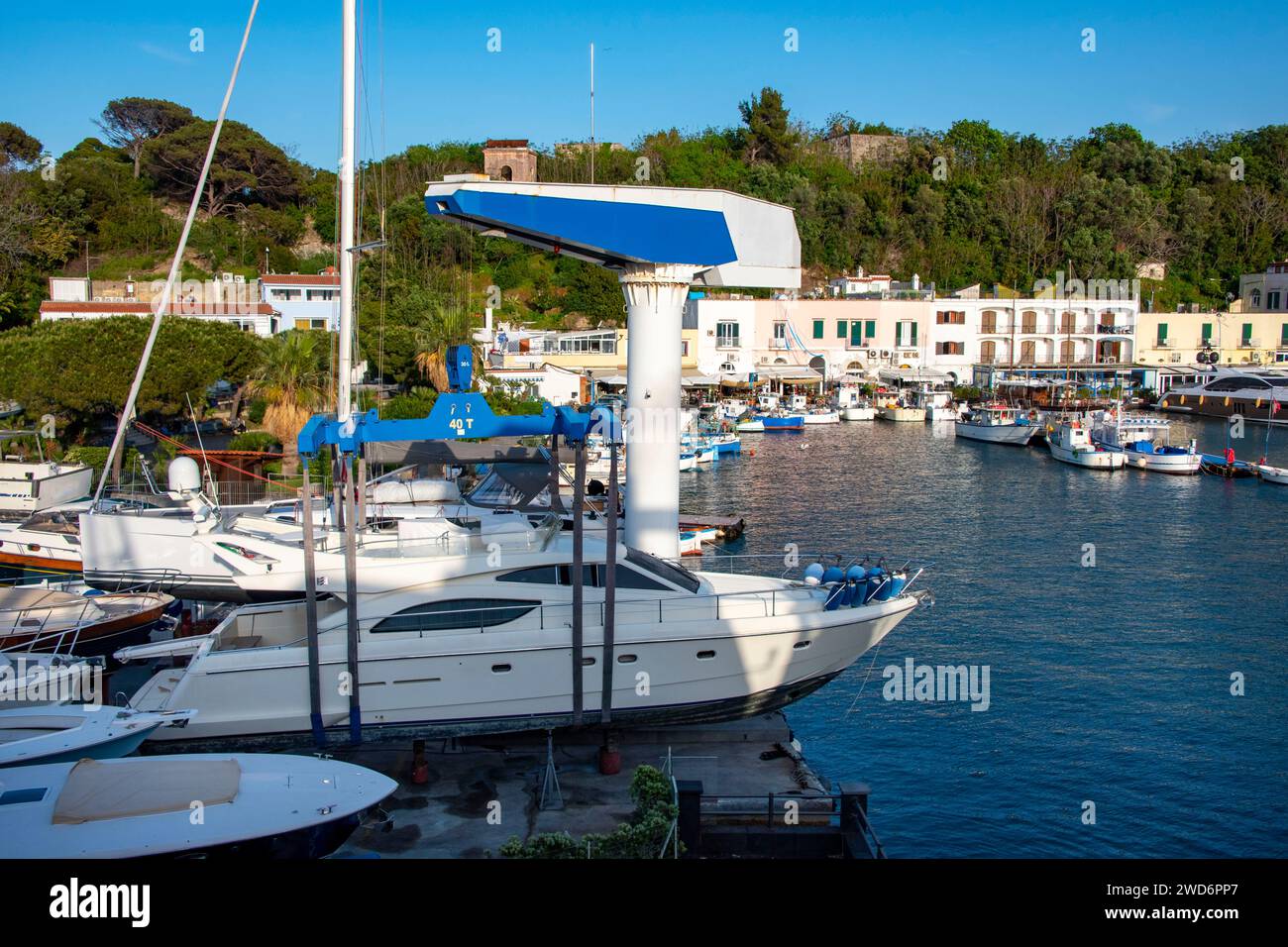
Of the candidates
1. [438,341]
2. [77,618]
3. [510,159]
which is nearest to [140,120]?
[510,159]

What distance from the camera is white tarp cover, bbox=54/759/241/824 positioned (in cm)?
1037

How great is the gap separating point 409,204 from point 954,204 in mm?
44441

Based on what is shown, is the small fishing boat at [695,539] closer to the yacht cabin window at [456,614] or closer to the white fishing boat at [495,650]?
the white fishing boat at [495,650]

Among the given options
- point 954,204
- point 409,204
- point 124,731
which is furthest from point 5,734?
point 954,204

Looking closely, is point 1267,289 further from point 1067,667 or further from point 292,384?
point 1067,667

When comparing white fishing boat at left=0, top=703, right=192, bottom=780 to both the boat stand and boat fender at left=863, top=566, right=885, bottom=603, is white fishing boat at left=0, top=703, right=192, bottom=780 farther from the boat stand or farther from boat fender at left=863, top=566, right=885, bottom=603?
boat fender at left=863, top=566, right=885, bottom=603

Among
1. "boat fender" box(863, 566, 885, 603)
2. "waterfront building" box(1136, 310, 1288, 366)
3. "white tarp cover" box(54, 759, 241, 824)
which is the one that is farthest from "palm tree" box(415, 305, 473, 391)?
"waterfront building" box(1136, 310, 1288, 366)

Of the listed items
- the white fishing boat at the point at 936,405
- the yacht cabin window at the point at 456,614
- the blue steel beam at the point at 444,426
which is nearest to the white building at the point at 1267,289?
the white fishing boat at the point at 936,405

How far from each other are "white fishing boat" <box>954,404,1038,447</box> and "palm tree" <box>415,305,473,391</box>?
95.0ft

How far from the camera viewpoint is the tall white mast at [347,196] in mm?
15742

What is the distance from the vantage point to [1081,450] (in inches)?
2058

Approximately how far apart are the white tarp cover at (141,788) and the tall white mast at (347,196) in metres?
5.72

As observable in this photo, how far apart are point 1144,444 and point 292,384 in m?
36.5
